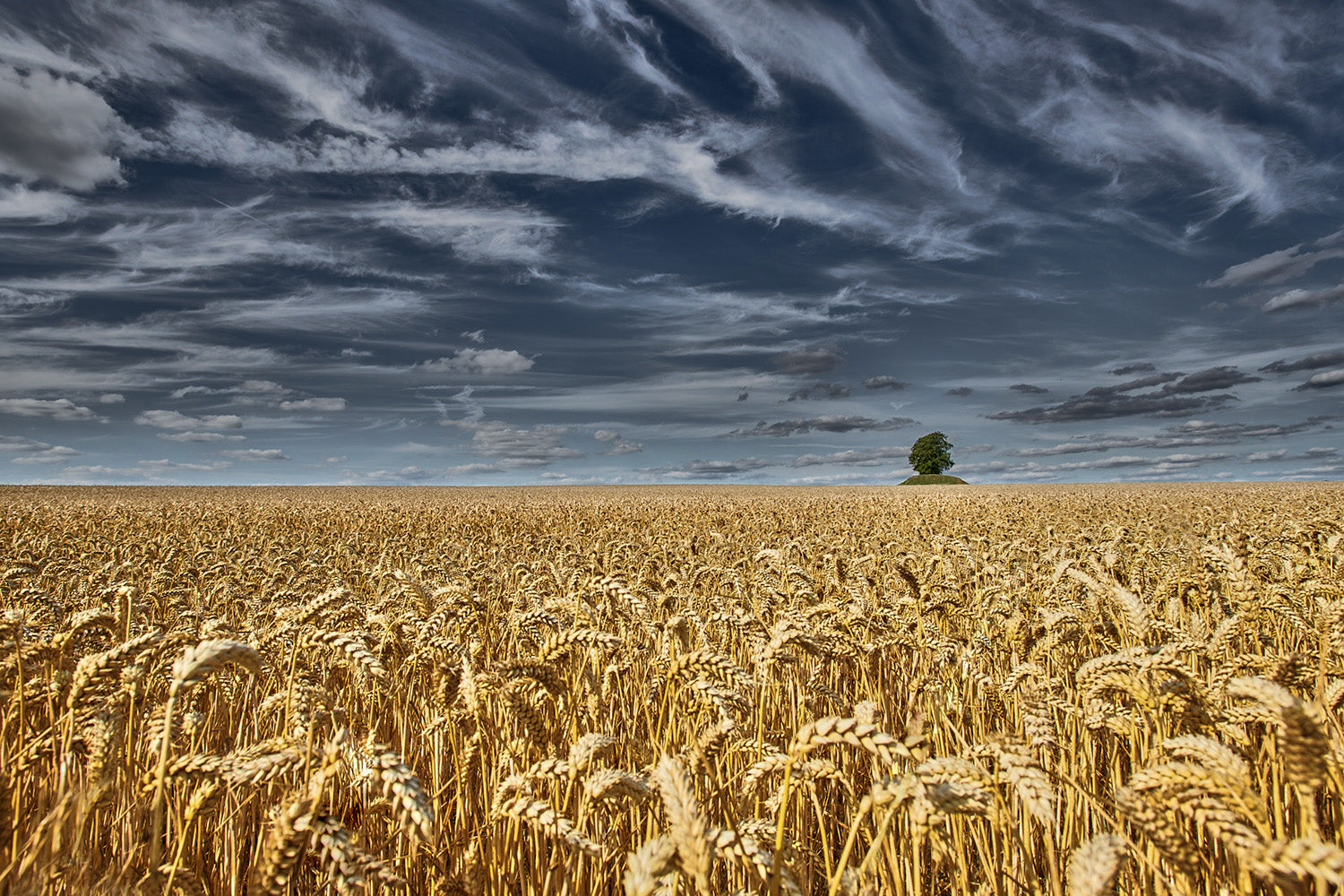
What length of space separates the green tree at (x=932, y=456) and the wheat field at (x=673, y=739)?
124 m

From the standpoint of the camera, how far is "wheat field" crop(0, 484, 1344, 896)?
70.3 inches

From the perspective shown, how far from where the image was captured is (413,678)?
538 cm

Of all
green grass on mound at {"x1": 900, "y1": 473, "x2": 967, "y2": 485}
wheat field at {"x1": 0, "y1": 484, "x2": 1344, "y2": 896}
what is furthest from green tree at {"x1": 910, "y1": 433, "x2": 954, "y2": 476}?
wheat field at {"x1": 0, "y1": 484, "x2": 1344, "y2": 896}

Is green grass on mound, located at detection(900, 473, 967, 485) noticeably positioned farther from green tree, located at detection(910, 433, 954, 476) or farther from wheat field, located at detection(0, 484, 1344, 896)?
wheat field, located at detection(0, 484, 1344, 896)

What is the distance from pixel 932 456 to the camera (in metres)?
126

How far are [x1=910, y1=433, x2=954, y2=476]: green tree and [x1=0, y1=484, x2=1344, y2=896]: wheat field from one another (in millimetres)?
124192

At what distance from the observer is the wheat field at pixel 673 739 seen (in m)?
1.79

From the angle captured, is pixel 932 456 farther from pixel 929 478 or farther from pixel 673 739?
pixel 673 739

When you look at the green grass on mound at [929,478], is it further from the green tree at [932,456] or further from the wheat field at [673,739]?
the wheat field at [673,739]

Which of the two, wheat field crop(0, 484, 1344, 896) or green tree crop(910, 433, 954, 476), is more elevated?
green tree crop(910, 433, 954, 476)

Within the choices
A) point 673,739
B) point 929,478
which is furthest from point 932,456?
point 673,739

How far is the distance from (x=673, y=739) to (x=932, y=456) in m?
131

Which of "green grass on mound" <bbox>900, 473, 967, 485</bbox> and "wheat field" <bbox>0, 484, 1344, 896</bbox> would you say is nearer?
"wheat field" <bbox>0, 484, 1344, 896</bbox>

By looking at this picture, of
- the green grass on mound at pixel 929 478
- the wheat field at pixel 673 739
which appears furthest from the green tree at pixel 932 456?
the wheat field at pixel 673 739
